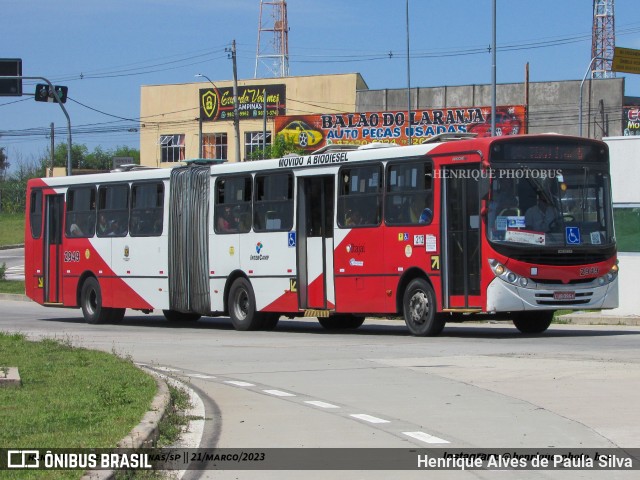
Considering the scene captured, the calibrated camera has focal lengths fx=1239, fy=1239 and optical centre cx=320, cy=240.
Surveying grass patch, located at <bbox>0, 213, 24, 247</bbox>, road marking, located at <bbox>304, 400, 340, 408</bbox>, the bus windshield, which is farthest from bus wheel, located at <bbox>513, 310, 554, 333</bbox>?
grass patch, located at <bbox>0, 213, 24, 247</bbox>

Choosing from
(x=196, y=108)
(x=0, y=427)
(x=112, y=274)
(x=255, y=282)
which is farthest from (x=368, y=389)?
(x=196, y=108)

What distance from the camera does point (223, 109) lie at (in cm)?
8931

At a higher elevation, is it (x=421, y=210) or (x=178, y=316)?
(x=421, y=210)

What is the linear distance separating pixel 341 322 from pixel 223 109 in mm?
65586

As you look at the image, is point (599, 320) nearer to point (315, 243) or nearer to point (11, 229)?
point (315, 243)

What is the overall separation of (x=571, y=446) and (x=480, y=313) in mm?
11069

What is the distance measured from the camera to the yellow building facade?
85.6 m

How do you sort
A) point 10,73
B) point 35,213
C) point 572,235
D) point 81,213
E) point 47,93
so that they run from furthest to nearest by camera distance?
point 47,93 → point 10,73 → point 35,213 → point 81,213 → point 572,235

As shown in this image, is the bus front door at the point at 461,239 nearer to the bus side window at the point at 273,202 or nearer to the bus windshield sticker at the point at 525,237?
the bus windshield sticker at the point at 525,237

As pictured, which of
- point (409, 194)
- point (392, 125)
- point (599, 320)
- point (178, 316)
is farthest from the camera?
point (392, 125)

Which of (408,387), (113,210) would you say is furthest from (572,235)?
(113,210)

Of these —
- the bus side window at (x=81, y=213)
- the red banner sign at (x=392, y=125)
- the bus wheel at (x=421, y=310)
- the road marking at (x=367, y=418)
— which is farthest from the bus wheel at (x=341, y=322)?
the red banner sign at (x=392, y=125)

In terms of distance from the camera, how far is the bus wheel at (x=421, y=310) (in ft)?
67.8

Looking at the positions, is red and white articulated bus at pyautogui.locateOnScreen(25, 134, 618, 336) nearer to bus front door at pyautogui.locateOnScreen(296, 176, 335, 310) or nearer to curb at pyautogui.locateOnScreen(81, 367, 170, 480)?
bus front door at pyautogui.locateOnScreen(296, 176, 335, 310)
